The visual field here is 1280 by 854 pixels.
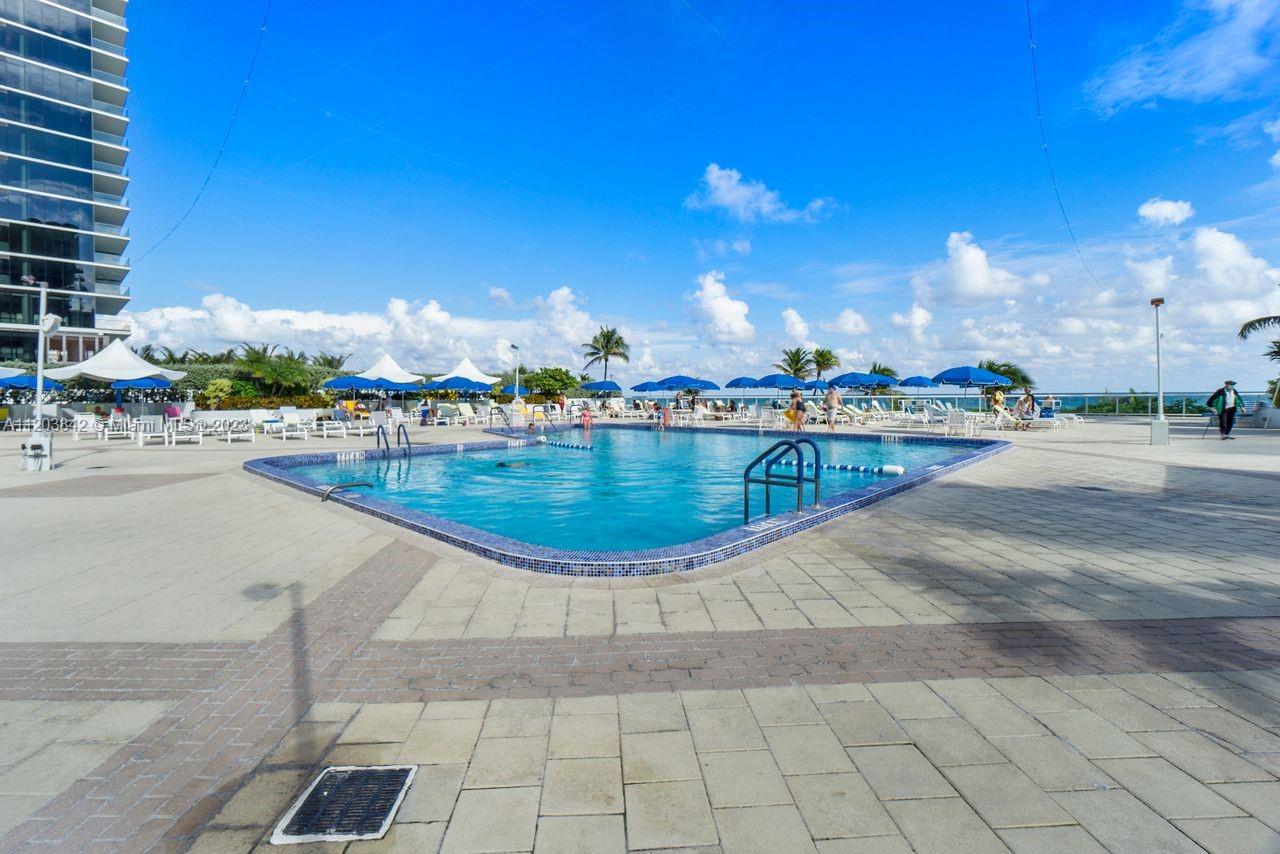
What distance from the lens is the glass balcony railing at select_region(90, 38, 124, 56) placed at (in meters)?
39.9

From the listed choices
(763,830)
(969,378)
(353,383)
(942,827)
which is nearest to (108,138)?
(353,383)

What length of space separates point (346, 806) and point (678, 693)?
1.29 meters

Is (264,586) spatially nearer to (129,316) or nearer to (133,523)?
(133,523)

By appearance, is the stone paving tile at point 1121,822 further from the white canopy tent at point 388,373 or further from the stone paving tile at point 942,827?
the white canopy tent at point 388,373

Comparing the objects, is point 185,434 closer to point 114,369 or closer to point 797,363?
point 114,369

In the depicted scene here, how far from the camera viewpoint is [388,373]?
23188 mm

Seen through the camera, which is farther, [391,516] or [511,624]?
[391,516]

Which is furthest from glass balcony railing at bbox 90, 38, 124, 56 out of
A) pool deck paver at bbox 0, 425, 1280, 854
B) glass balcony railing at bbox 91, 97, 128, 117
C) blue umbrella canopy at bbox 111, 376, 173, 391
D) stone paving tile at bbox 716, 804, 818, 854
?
stone paving tile at bbox 716, 804, 818, 854

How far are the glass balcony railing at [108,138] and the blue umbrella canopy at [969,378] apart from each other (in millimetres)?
52168

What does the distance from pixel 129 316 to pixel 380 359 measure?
94.1 feet

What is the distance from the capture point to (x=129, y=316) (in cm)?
3944

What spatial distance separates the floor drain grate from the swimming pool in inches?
92.9

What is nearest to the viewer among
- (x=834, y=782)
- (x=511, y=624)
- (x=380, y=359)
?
(x=834, y=782)

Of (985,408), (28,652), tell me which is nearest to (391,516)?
(28,652)
